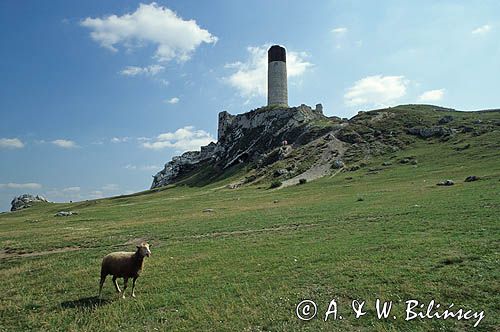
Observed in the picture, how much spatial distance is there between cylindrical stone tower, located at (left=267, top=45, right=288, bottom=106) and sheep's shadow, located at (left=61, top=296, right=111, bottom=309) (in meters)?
158

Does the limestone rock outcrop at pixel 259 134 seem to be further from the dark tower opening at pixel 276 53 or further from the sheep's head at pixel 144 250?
the sheep's head at pixel 144 250

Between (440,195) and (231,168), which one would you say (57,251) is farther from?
(231,168)

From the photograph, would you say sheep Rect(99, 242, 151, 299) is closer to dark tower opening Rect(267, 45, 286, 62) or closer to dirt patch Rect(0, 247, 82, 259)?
dirt patch Rect(0, 247, 82, 259)

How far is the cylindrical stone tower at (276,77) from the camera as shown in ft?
545

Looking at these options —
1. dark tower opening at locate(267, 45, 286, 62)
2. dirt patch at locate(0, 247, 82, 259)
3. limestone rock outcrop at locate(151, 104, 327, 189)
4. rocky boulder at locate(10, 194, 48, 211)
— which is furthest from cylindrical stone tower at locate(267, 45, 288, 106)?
dirt patch at locate(0, 247, 82, 259)

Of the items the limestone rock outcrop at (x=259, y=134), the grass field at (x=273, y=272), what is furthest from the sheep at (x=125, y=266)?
the limestone rock outcrop at (x=259, y=134)

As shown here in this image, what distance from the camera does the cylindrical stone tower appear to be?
166 meters

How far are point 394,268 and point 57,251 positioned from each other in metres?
27.7

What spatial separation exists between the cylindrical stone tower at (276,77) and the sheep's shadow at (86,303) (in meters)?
158

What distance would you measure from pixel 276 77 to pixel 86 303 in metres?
160

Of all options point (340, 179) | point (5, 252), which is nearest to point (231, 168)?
point (340, 179)

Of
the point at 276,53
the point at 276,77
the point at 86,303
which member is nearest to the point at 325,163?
the point at 276,77

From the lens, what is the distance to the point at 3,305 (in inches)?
703

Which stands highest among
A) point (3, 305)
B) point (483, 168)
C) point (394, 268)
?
point (483, 168)
